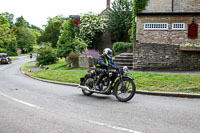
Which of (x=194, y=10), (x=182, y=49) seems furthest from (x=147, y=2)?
(x=182, y=49)

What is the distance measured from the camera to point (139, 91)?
31.0ft

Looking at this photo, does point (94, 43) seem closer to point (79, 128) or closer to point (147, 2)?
point (147, 2)

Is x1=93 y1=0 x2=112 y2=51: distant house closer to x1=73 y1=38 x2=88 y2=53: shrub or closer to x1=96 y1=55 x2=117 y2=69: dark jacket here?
x1=73 y1=38 x2=88 y2=53: shrub

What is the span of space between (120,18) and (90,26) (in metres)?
4.74

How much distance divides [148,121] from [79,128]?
1573 mm

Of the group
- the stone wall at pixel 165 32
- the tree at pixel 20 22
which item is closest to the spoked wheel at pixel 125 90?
the stone wall at pixel 165 32

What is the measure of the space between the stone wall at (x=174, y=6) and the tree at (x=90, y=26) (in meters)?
12.8

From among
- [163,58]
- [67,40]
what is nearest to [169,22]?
[163,58]

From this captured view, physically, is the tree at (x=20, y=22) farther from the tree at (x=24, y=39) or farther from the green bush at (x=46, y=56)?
the green bush at (x=46, y=56)

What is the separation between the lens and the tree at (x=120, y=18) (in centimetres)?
Result: 3466

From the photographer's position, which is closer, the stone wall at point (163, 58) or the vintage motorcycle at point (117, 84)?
the vintage motorcycle at point (117, 84)

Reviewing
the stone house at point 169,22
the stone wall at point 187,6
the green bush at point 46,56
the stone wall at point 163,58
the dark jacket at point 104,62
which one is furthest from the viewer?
the green bush at point 46,56

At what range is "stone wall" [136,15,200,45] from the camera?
2203 cm

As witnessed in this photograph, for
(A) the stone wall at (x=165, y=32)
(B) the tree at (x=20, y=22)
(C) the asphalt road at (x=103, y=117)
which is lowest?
(C) the asphalt road at (x=103, y=117)
